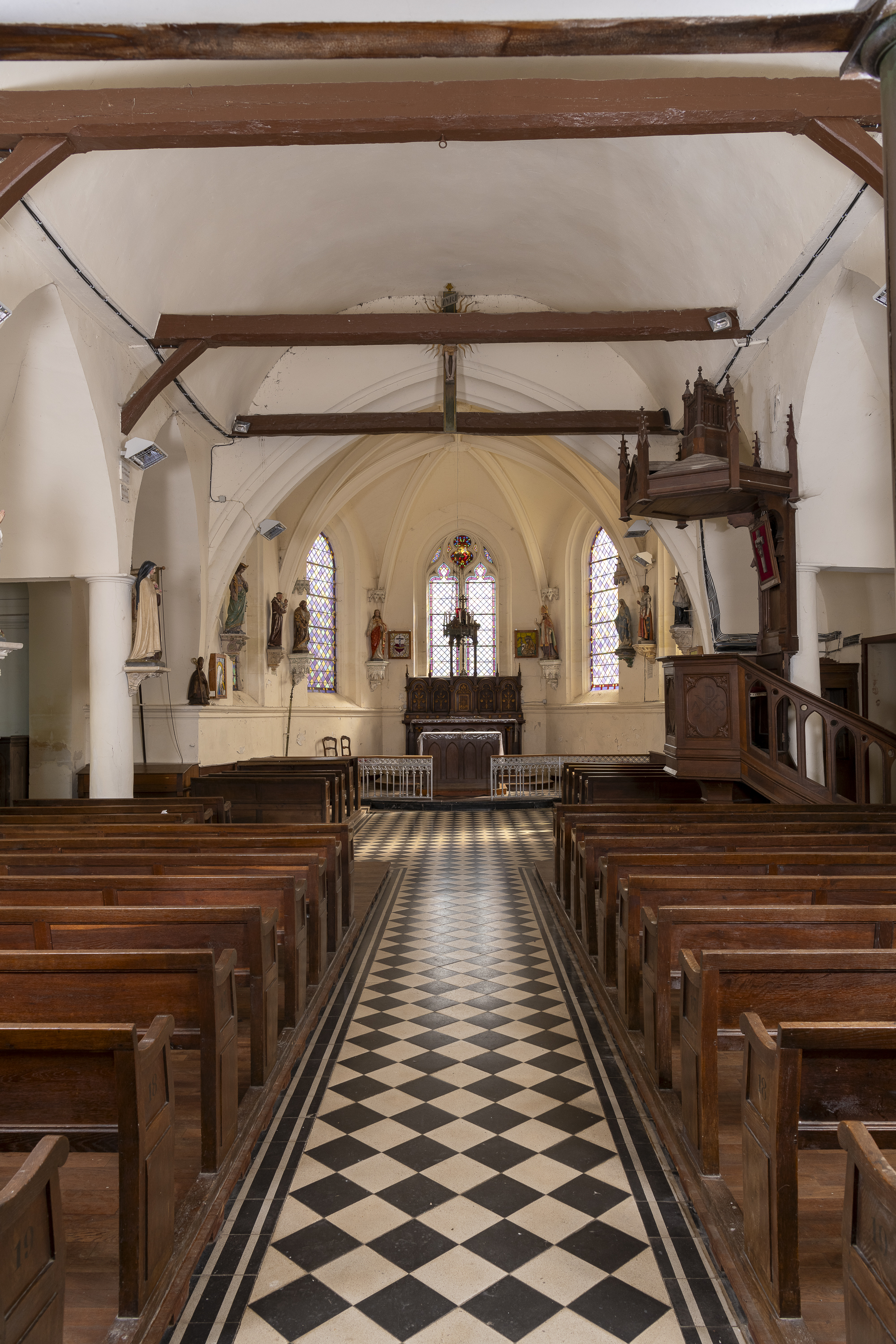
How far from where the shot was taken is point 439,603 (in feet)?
73.3

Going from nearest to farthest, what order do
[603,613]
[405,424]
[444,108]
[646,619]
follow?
[444,108]
[405,424]
[646,619]
[603,613]

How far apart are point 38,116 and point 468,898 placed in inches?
264

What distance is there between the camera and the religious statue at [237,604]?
47.0 feet

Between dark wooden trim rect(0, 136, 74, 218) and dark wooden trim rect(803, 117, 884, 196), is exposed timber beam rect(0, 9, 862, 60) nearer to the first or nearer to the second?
dark wooden trim rect(0, 136, 74, 218)

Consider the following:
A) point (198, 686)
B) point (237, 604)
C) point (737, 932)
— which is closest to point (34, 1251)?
point (737, 932)

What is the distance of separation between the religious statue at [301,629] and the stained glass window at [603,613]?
6.37 metres

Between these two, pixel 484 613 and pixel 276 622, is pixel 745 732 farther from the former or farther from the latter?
pixel 484 613

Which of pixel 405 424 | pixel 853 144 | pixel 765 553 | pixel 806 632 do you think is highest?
pixel 405 424

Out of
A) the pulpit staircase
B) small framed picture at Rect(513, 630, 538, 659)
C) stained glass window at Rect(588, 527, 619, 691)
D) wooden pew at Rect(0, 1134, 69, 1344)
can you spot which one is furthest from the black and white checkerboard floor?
small framed picture at Rect(513, 630, 538, 659)

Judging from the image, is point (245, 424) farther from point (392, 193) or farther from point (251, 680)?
point (251, 680)

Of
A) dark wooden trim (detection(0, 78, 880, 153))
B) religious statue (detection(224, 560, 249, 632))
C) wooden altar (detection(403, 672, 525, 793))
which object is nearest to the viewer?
dark wooden trim (detection(0, 78, 880, 153))

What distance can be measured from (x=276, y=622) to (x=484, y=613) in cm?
660

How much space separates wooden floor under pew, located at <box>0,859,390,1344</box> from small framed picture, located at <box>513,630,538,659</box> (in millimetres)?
17453

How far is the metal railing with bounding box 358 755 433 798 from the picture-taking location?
17.2 m
